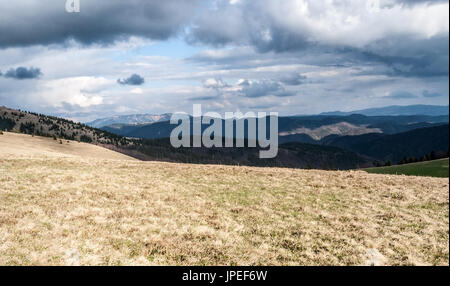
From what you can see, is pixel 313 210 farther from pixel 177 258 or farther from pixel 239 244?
pixel 177 258

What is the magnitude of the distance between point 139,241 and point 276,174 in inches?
931

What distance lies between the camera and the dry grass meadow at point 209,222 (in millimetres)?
12617

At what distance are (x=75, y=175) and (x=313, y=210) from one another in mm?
19483

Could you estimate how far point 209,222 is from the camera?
1739 centimetres

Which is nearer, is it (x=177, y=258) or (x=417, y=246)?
(x=177, y=258)

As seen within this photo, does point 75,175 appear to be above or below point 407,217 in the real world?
above

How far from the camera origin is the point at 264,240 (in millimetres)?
15242

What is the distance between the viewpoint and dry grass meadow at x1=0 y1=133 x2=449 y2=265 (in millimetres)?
12617

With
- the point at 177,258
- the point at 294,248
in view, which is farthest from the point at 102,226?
the point at 294,248

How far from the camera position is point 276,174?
35062 millimetres

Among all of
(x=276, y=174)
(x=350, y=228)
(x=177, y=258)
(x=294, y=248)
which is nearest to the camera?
(x=177, y=258)
